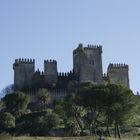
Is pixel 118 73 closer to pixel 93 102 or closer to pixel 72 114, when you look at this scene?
pixel 72 114

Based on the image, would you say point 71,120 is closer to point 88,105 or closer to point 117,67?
point 88,105

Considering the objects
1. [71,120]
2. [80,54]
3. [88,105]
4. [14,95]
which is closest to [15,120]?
[14,95]

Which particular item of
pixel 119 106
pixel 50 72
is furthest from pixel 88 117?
pixel 50 72

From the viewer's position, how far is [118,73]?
368ft

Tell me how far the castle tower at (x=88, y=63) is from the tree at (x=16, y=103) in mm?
19151

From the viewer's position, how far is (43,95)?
320 feet

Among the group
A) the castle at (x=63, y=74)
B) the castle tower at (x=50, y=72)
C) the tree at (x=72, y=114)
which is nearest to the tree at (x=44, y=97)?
the castle at (x=63, y=74)

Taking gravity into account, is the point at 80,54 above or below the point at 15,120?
above

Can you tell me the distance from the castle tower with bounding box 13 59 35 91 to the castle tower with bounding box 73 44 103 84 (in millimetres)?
8243

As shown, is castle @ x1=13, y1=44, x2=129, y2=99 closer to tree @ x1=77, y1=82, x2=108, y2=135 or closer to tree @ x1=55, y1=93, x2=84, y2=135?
tree @ x1=55, y1=93, x2=84, y2=135

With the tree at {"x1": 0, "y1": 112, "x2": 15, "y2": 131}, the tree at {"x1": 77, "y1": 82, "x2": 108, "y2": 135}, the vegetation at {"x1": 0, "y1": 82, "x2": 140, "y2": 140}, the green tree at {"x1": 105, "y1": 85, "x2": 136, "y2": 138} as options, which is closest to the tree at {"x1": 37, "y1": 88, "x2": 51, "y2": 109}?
the vegetation at {"x1": 0, "y1": 82, "x2": 140, "y2": 140}

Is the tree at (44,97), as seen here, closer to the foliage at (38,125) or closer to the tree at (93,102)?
the foliage at (38,125)

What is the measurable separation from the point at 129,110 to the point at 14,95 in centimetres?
2922

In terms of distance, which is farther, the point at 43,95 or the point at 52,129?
the point at 43,95
